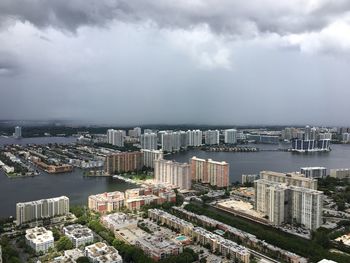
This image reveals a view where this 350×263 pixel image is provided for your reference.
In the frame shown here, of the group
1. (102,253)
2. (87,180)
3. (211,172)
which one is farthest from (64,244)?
(87,180)

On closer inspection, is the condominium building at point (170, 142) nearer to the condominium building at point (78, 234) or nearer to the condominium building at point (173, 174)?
the condominium building at point (173, 174)

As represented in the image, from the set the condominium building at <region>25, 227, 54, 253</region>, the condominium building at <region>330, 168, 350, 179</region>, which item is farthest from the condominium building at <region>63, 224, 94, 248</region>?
the condominium building at <region>330, 168, 350, 179</region>

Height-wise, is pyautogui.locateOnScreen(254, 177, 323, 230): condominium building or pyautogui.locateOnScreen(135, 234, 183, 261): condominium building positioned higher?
pyautogui.locateOnScreen(254, 177, 323, 230): condominium building

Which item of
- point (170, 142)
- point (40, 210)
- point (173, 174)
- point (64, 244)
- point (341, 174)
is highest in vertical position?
point (170, 142)

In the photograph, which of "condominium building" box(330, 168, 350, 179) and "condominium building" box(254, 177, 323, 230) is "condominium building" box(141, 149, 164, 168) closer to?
"condominium building" box(330, 168, 350, 179)

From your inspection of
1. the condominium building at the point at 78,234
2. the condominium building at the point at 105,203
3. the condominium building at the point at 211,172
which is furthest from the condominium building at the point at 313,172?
the condominium building at the point at 78,234

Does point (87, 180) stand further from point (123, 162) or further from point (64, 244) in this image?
point (64, 244)

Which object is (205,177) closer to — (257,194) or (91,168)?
(257,194)
